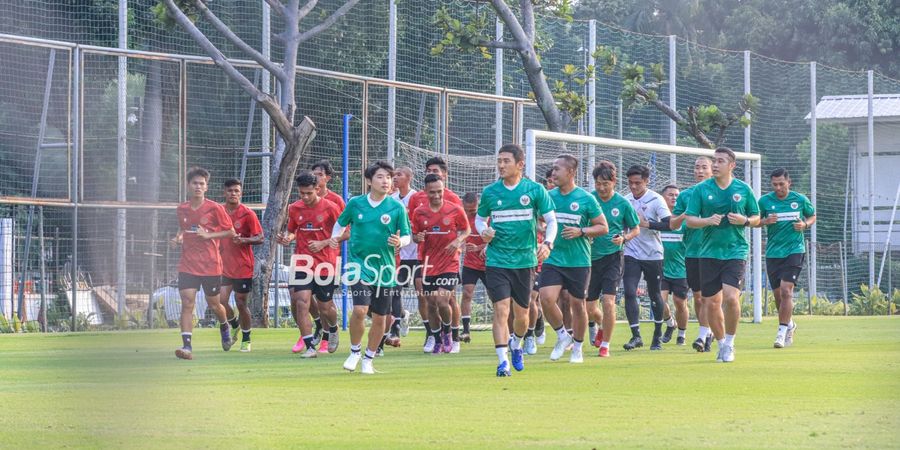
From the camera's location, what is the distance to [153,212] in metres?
2.99

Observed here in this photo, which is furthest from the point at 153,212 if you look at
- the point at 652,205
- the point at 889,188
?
the point at 889,188

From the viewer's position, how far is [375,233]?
11.4 metres

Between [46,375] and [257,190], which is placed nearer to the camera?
[46,375]

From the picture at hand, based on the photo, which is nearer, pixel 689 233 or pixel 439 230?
pixel 689 233

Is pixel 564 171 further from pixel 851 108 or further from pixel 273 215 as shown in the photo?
pixel 851 108

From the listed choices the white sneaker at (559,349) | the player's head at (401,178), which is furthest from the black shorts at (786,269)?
the player's head at (401,178)

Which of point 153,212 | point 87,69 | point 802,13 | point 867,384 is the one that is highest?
point 802,13

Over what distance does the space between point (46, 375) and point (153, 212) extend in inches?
320

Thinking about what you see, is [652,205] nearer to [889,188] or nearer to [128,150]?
[128,150]

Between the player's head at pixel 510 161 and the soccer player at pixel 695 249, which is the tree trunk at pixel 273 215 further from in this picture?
the player's head at pixel 510 161

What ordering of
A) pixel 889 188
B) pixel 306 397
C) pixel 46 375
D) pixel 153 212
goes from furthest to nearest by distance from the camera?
1. pixel 889 188
2. pixel 46 375
3. pixel 306 397
4. pixel 153 212

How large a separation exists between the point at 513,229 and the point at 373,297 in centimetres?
142

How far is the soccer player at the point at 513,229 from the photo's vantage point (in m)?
11.3

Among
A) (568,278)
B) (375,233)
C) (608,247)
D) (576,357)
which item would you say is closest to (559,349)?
(576,357)
